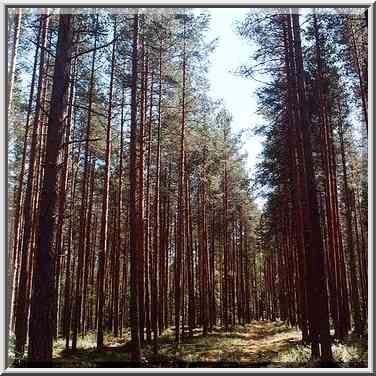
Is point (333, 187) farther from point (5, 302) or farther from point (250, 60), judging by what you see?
point (5, 302)

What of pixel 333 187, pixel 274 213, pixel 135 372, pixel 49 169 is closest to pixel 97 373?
pixel 135 372

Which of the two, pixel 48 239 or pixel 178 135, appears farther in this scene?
pixel 178 135

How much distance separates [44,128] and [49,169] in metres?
7.81

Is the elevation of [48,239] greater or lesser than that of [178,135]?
lesser

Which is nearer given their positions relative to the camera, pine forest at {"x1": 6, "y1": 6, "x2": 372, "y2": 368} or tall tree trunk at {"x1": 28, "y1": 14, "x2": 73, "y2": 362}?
tall tree trunk at {"x1": 28, "y1": 14, "x2": 73, "y2": 362}

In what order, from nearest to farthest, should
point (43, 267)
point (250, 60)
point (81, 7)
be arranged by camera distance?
point (43, 267)
point (81, 7)
point (250, 60)

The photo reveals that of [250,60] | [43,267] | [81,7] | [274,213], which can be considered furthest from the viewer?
[274,213]

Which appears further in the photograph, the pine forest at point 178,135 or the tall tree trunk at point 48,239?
the pine forest at point 178,135

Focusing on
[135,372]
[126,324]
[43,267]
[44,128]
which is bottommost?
[126,324]

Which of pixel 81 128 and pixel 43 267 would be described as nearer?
pixel 43 267

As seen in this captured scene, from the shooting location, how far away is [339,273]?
13008 millimetres

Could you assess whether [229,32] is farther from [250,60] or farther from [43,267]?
[43,267]

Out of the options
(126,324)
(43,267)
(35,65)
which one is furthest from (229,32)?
(126,324)

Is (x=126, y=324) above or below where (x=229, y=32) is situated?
below
